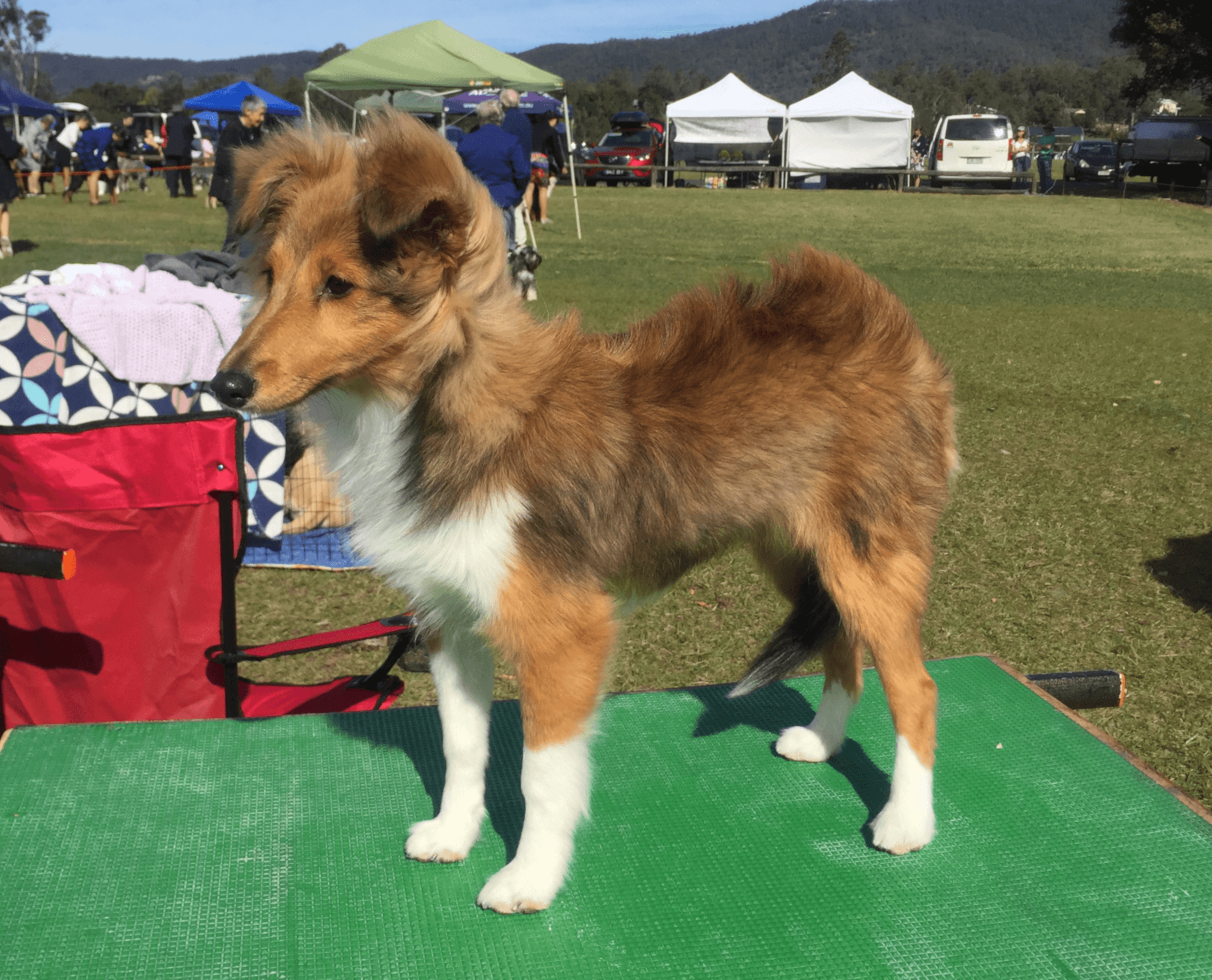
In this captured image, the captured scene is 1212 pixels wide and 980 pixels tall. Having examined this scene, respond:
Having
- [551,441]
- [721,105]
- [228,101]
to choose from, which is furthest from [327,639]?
[721,105]

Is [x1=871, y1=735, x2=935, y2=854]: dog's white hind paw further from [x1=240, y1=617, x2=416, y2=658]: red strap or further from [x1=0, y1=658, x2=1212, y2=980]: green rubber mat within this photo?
[x1=240, y1=617, x2=416, y2=658]: red strap

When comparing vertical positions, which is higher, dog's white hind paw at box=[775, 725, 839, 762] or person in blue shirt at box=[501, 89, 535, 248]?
person in blue shirt at box=[501, 89, 535, 248]

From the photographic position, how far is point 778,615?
5.30 m

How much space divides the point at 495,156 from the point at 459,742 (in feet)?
29.4

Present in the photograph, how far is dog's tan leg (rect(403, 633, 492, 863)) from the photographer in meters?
2.61

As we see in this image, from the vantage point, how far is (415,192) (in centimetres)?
195

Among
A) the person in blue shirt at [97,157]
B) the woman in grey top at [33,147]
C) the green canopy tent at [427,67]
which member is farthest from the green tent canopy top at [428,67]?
the woman in grey top at [33,147]

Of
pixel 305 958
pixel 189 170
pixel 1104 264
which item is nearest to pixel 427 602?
pixel 305 958

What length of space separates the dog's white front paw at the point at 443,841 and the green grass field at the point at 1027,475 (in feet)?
5.04

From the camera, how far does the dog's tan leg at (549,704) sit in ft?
7.53

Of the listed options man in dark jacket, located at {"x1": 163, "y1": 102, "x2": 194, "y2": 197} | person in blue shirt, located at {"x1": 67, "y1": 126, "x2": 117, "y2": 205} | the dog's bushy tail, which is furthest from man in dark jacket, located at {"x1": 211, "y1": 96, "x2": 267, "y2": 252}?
person in blue shirt, located at {"x1": 67, "y1": 126, "x2": 117, "y2": 205}

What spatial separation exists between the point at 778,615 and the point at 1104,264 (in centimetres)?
1443

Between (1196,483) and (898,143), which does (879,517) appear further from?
(898,143)

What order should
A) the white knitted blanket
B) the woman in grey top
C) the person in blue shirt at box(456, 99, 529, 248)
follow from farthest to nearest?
the woman in grey top → the person in blue shirt at box(456, 99, 529, 248) → the white knitted blanket
